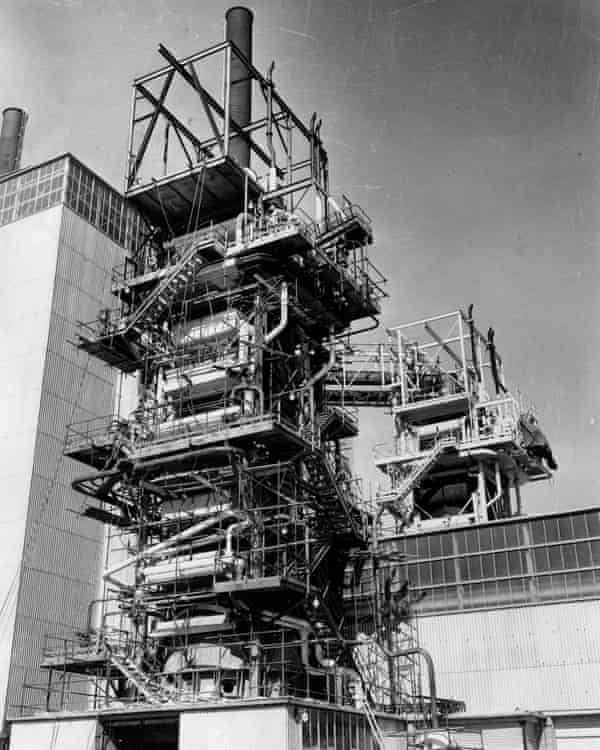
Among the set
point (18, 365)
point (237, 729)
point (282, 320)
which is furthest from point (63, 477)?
point (237, 729)

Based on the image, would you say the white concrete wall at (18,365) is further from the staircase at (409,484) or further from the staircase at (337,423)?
the staircase at (409,484)

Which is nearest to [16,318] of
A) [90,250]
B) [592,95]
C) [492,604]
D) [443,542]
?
[90,250]

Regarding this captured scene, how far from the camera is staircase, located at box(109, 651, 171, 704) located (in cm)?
3378

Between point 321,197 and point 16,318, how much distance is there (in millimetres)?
21670

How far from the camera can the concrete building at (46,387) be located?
1940 inches

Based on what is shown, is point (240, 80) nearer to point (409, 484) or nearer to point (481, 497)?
point (409, 484)

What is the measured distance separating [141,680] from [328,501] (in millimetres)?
10545

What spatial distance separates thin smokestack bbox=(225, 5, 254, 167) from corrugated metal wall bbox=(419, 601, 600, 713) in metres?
26.0

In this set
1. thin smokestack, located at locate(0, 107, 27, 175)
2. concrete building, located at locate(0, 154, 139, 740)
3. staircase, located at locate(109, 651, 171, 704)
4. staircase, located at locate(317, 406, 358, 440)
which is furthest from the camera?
thin smokestack, located at locate(0, 107, 27, 175)

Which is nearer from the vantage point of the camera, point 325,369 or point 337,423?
point 325,369

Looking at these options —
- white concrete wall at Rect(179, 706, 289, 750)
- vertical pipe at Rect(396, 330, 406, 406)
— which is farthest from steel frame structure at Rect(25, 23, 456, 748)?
vertical pipe at Rect(396, 330, 406, 406)

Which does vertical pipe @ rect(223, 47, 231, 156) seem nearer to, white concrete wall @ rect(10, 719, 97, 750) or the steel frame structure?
the steel frame structure

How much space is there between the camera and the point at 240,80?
5328 cm

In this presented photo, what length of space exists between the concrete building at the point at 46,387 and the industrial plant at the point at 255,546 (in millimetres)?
217
